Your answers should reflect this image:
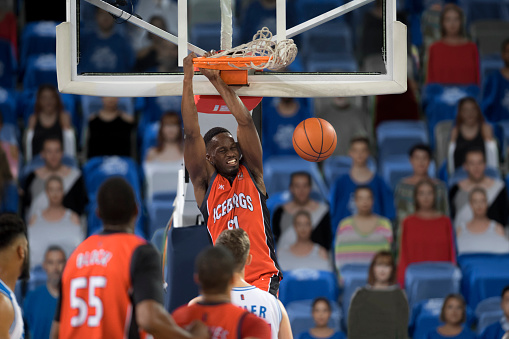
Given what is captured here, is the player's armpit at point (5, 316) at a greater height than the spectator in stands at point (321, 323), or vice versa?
the player's armpit at point (5, 316)

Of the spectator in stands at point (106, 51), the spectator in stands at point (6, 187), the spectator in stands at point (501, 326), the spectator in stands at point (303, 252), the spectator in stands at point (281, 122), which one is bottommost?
the spectator in stands at point (501, 326)

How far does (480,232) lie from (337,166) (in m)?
1.61

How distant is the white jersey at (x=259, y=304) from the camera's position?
446 cm

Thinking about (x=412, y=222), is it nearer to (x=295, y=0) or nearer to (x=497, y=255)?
(x=497, y=255)

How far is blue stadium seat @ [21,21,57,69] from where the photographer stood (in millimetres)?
10113

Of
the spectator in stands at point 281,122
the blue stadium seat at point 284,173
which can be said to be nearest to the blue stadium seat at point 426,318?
the blue stadium seat at point 284,173

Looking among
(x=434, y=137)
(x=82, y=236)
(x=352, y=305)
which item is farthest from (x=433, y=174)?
(x=82, y=236)

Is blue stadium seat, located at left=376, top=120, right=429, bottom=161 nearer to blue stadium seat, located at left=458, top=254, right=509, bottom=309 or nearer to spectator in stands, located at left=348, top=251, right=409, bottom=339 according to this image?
blue stadium seat, located at left=458, top=254, right=509, bottom=309

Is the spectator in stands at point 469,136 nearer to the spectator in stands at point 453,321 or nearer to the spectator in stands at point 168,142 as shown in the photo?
the spectator in stands at point 453,321

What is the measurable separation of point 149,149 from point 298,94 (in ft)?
11.7

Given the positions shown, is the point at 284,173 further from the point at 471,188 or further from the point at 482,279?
the point at 482,279

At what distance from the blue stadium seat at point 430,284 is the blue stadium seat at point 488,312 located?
0.33 meters

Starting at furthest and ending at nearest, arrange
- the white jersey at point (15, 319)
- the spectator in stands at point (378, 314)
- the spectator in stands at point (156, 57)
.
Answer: the spectator in stands at point (156, 57) → the spectator in stands at point (378, 314) → the white jersey at point (15, 319)

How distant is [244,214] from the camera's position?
5.55 meters
